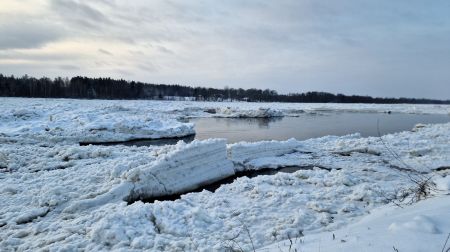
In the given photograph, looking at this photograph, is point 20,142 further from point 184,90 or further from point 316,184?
point 184,90

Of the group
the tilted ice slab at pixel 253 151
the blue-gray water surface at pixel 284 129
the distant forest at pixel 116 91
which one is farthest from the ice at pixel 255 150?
the distant forest at pixel 116 91

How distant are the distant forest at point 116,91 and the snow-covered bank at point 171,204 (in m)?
74.1

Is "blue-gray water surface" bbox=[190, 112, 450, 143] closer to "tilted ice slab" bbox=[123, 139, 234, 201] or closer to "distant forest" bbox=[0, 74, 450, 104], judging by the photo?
"tilted ice slab" bbox=[123, 139, 234, 201]

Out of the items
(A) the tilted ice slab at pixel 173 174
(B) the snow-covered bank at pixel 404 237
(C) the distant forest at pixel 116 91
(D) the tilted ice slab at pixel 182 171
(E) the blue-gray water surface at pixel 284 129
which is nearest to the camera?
(B) the snow-covered bank at pixel 404 237

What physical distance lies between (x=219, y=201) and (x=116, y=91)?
87241 millimetres

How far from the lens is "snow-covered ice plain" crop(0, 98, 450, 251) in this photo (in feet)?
17.0

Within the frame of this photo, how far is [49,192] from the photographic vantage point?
8.84 metres

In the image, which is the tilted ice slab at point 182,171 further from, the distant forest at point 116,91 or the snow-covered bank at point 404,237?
the distant forest at point 116,91

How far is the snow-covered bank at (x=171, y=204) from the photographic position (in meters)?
6.29

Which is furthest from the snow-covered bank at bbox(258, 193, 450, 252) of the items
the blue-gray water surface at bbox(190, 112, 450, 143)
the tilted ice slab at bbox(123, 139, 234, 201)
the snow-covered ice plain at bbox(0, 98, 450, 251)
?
the blue-gray water surface at bbox(190, 112, 450, 143)

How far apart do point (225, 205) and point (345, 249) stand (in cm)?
441

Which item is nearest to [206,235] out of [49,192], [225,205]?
[225,205]

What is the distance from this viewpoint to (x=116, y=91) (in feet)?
294

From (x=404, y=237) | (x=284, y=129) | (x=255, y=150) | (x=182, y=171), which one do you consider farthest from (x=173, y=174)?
(x=284, y=129)
